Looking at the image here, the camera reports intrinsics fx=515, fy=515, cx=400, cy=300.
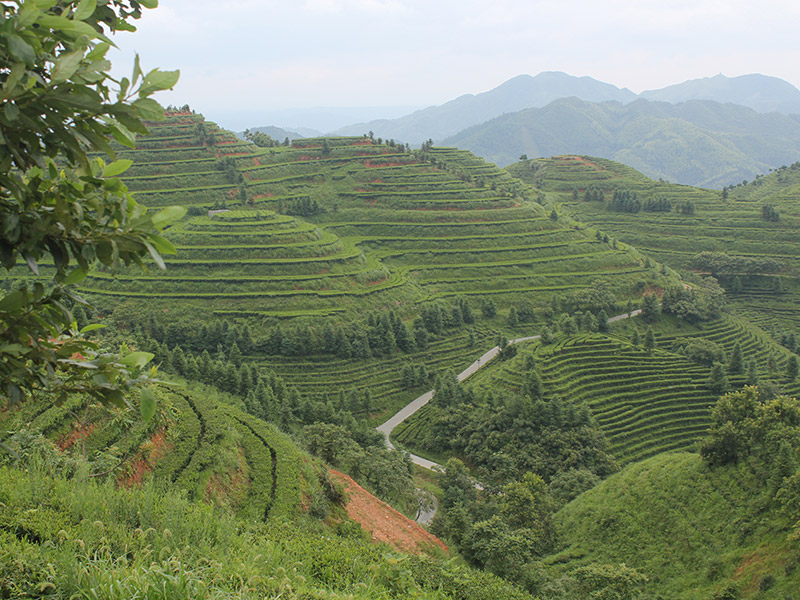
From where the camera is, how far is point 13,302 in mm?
2770

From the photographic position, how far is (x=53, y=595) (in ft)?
13.6

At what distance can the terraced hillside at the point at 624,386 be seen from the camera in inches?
1384

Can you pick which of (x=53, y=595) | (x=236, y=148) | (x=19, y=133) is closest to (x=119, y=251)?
(x=19, y=133)

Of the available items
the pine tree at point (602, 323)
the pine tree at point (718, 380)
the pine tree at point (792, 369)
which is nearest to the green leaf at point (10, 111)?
the pine tree at point (718, 380)

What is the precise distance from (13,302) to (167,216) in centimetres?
97

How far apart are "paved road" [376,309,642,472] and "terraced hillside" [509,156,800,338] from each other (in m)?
24.6

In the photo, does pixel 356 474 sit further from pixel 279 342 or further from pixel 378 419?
pixel 279 342

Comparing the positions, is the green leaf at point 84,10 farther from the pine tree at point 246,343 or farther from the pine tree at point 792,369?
the pine tree at point 792,369

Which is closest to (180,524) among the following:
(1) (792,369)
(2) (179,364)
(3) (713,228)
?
(2) (179,364)

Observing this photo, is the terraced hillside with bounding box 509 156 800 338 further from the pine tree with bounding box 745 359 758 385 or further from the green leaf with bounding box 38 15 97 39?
the green leaf with bounding box 38 15 97 39

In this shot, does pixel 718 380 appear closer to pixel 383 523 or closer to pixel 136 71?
pixel 383 523

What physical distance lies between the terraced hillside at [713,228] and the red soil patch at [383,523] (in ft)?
189

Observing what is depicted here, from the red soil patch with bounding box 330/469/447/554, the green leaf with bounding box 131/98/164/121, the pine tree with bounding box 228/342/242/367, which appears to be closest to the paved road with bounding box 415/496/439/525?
the red soil patch with bounding box 330/469/447/554

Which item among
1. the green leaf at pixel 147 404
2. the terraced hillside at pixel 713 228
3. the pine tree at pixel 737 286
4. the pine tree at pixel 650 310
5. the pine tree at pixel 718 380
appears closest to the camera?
the green leaf at pixel 147 404
